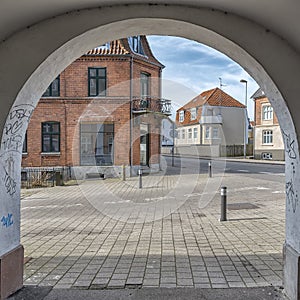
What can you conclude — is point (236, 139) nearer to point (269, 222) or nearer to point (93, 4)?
point (269, 222)

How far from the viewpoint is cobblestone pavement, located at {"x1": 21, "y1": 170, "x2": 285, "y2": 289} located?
4.46 m

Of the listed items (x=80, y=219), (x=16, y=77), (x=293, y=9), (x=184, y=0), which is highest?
(x=184, y=0)

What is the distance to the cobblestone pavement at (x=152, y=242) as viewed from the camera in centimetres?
446

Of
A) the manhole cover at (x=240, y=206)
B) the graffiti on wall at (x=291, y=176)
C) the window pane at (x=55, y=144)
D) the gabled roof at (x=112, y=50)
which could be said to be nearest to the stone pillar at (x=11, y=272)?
the graffiti on wall at (x=291, y=176)

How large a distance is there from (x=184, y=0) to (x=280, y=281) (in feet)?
12.3

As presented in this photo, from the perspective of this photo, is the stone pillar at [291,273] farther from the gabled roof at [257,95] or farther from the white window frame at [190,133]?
the white window frame at [190,133]

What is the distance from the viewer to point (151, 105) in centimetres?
2092

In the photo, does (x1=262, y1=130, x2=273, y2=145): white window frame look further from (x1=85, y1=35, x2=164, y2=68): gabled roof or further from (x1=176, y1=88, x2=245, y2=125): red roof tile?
(x1=85, y1=35, x2=164, y2=68): gabled roof

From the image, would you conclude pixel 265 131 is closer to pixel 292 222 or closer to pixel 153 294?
pixel 292 222

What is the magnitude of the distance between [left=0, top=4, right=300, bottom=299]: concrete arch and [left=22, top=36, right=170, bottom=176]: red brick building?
1581cm

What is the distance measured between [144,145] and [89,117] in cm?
447

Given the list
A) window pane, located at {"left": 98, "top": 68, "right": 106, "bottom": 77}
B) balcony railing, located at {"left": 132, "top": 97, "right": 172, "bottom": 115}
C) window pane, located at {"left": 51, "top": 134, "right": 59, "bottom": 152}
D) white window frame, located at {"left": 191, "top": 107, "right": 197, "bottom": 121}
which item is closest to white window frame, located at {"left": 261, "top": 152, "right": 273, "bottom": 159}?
white window frame, located at {"left": 191, "top": 107, "right": 197, "bottom": 121}

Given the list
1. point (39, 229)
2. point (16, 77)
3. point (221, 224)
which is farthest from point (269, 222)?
point (16, 77)

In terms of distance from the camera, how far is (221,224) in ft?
25.1
